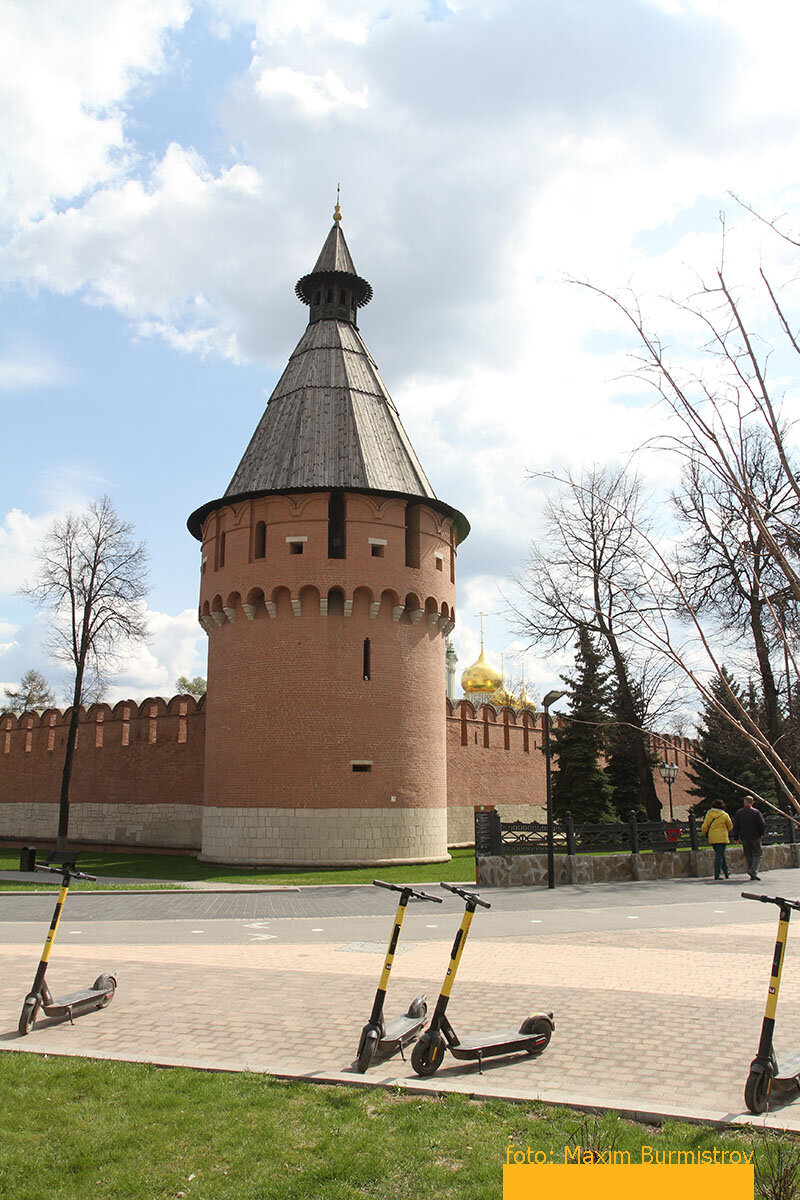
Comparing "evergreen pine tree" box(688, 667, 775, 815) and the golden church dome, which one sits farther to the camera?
the golden church dome

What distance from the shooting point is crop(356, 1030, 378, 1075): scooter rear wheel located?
509cm

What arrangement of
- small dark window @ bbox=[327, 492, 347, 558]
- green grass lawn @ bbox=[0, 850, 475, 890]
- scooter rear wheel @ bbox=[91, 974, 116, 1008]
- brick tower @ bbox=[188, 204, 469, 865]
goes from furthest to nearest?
small dark window @ bbox=[327, 492, 347, 558], brick tower @ bbox=[188, 204, 469, 865], green grass lawn @ bbox=[0, 850, 475, 890], scooter rear wheel @ bbox=[91, 974, 116, 1008]

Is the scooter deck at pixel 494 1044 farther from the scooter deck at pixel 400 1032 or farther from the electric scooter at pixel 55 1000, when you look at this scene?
the electric scooter at pixel 55 1000

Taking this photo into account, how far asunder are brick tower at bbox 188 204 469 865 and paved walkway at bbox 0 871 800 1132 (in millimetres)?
6584

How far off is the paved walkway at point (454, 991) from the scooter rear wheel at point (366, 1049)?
0.47 ft

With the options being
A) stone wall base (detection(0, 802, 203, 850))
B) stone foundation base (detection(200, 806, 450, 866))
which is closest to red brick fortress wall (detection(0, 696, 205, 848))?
stone wall base (detection(0, 802, 203, 850))

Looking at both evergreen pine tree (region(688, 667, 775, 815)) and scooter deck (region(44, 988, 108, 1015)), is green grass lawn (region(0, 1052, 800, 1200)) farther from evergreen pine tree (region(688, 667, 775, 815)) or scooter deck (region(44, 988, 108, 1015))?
evergreen pine tree (region(688, 667, 775, 815))

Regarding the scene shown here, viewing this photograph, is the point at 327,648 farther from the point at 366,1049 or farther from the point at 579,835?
the point at 366,1049

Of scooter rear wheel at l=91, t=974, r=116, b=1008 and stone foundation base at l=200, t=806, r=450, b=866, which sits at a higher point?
stone foundation base at l=200, t=806, r=450, b=866

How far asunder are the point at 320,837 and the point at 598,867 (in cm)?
671

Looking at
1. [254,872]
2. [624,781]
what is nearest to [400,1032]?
[254,872]

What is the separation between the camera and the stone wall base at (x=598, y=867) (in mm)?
15953

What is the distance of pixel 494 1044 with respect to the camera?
521cm

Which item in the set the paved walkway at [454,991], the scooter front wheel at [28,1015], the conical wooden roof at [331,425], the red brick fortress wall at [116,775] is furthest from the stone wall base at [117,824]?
the scooter front wheel at [28,1015]
